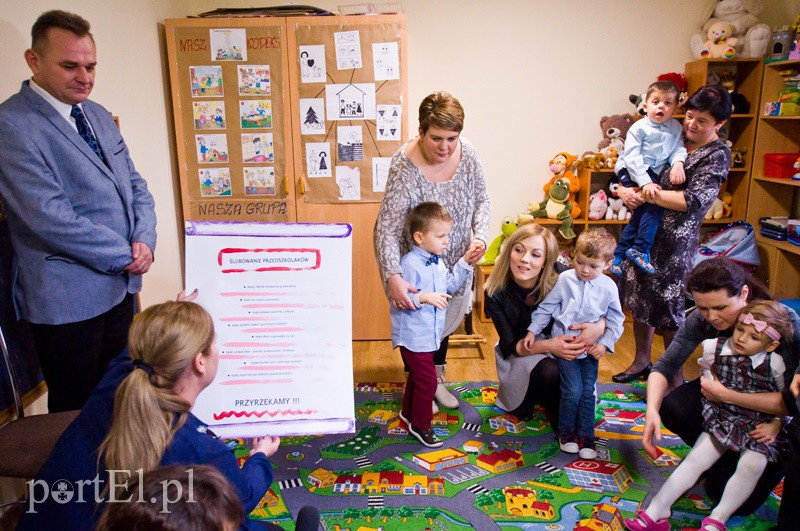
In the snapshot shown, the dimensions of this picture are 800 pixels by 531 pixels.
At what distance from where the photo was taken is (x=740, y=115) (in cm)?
374

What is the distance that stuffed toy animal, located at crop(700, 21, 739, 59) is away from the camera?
362 centimetres

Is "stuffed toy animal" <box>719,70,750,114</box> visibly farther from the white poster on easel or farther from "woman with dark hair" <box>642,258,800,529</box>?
the white poster on easel

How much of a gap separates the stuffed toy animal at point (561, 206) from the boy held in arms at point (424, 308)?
1.52m

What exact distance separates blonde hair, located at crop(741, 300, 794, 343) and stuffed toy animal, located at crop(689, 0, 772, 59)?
2.39 metres

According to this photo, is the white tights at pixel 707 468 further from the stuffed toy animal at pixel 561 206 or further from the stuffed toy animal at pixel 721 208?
the stuffed toy animal at pixel 721 208

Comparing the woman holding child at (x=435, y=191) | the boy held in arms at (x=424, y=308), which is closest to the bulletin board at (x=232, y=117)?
the woman holding child at (x=435, y=191)

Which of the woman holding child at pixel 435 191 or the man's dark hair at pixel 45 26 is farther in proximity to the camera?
the woman holding child at pixel 435 191

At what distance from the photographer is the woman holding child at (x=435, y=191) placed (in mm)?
2312

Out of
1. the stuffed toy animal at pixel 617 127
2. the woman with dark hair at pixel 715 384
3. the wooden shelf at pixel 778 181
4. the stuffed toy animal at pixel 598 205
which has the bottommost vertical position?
the woman with dark hair at pixel 715 384

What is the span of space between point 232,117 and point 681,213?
2.37m

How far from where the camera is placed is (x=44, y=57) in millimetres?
1822

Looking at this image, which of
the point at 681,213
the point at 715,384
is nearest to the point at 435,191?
the point at 681,213

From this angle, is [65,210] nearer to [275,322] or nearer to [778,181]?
[275,322]

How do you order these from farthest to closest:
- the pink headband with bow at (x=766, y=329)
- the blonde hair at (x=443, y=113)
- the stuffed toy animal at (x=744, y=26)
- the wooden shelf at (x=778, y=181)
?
the stuffed toy animal at (x=744, y=26) → the wooden shelf at (x=778, y=181) → the blonde hair at (x=443, y=113) → the pink headband with bow at (x=766, y=329)
